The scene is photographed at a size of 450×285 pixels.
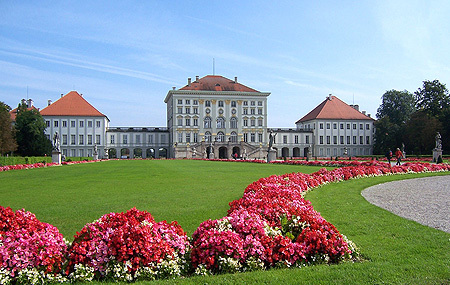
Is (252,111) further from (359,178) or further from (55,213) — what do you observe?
(55,213)

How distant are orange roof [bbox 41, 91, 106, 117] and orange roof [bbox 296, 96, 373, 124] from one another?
139 ft

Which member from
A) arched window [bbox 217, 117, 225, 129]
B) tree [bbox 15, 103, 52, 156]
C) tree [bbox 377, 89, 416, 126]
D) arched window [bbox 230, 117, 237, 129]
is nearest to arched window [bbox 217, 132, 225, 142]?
arched window [bbox 217, 117, 225, 129]

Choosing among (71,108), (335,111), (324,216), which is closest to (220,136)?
(335,111)

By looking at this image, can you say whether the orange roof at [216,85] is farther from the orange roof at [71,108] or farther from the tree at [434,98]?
the tree at [434,98]

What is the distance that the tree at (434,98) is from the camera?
58.6 m

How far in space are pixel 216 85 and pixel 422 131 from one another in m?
36.7

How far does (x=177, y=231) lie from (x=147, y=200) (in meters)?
4.80

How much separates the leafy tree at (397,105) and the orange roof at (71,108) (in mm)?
54814

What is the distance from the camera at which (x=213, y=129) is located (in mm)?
71688

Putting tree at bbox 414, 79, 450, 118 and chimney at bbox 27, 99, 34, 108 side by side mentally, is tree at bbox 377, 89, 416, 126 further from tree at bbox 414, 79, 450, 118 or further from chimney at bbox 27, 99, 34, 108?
chimney at bbox 27, 99, 34, 108

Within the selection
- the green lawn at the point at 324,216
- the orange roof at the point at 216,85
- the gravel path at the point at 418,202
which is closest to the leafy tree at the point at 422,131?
the orange roof at the point at 216,85

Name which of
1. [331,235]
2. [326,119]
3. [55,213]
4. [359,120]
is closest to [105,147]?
[326,119]

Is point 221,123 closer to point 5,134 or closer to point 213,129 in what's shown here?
point 213,129

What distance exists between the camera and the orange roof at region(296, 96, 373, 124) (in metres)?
75.4
